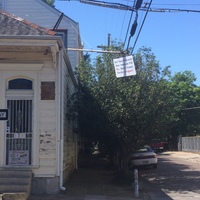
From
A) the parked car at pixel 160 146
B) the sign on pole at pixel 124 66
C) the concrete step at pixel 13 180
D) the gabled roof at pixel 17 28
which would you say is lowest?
the parked car at pixel 160 146

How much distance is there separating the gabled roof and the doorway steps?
4.10 metres

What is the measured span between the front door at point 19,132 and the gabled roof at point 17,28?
6.68 feet

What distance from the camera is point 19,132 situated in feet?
38.7

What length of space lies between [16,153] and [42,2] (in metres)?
14.3

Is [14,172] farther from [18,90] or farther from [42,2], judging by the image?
[42,2]

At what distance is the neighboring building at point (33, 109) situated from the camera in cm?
1141

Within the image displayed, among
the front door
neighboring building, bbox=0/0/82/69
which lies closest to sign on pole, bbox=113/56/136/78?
the front door

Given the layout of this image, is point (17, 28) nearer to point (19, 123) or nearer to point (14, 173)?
point (19, 123)

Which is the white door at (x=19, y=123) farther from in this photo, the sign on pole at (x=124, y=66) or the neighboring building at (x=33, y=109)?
the sign on pole at (x=124, y=66)

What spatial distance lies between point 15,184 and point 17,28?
4678 millimetres

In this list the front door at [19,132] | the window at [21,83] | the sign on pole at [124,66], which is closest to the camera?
the front door at [19,132]

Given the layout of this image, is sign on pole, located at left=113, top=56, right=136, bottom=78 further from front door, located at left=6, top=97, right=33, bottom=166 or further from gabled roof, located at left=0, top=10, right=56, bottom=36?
front door, located at left=6, top=97, right=33, bottom=166

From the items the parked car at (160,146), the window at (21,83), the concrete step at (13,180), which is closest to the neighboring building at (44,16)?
the window at (21,83)

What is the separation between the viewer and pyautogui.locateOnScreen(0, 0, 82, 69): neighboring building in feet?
76.1
